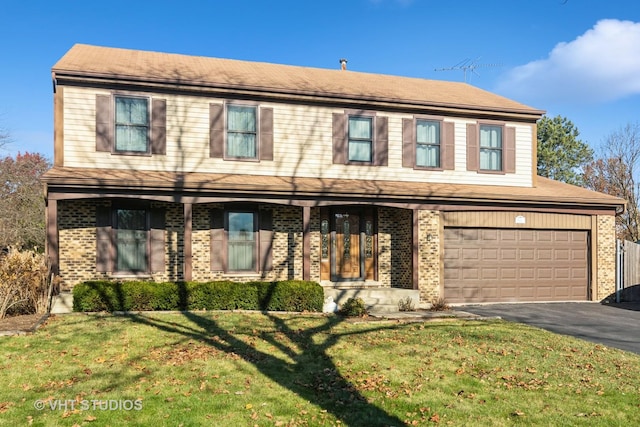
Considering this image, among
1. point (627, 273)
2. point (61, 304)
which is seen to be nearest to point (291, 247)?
point (61, 304)

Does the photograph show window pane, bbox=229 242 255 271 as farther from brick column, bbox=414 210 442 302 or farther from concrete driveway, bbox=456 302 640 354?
concrete driveway, bbox=456 302 640 354

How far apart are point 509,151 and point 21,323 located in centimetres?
1469

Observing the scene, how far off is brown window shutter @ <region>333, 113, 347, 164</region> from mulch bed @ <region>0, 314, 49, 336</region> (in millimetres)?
8868

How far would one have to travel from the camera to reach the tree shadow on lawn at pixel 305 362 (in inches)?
230

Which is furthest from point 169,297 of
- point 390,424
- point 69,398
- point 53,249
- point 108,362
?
point 390,424

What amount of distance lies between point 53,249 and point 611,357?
12.1 m

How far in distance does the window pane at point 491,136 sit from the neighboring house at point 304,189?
0.05 metres

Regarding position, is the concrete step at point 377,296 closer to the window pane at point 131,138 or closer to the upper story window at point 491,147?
the upper story window at point 491,147

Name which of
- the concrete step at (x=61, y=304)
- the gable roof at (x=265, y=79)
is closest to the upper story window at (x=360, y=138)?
the gable roof at (x=265, y=79)

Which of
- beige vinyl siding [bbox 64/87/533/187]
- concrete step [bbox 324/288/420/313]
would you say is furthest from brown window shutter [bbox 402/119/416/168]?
concrete step [bbox 324/288/420/313]

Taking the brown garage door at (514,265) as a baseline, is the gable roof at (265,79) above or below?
above

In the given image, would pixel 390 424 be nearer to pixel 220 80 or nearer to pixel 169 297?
pixel 169 297

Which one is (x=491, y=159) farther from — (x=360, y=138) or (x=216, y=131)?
(x=216, y=131)

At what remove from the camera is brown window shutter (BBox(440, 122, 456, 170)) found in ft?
51.6
